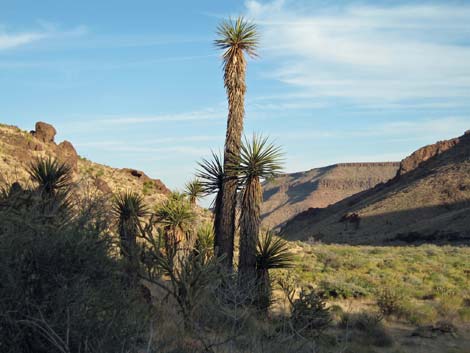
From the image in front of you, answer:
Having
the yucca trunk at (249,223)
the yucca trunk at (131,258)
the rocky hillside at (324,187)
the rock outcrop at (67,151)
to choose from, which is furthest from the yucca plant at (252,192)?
the rocky hillside at (324,187)

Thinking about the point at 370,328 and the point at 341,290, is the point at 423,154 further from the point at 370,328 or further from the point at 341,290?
the point at 370,328

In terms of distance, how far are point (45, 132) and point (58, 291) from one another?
42.0 meters

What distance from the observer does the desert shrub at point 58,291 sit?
4.95 m

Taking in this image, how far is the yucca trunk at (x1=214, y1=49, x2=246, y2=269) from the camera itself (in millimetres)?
15445

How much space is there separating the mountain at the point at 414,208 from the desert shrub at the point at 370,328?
31.0 metres

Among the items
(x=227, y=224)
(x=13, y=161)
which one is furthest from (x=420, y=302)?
(x=13, y=161)

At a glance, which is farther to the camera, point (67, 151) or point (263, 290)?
point (67, 151)

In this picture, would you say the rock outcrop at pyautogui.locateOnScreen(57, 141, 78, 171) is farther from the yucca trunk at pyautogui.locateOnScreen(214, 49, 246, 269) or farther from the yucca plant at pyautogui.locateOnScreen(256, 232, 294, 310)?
the yucca plant at pyautogui.locateOnScreen(256, 232, 294, 310)

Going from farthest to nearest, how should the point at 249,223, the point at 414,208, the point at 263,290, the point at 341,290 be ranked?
the point at 414,208 < the point at 341,290 < the point at 249,223 < the point at 263,290

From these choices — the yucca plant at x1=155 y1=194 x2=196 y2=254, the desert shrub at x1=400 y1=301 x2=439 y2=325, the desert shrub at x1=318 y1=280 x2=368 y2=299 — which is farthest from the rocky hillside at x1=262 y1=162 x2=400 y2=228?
the desert shrub at x1=400 y1=301 x2=439 y2=325

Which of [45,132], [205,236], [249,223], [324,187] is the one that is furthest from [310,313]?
[324,187]

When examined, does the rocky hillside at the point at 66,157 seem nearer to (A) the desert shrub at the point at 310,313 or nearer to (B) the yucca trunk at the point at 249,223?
(B) the yucca trunk at the point at 249,223

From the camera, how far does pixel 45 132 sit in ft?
145

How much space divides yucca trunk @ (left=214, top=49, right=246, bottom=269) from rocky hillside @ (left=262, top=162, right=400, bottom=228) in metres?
108
